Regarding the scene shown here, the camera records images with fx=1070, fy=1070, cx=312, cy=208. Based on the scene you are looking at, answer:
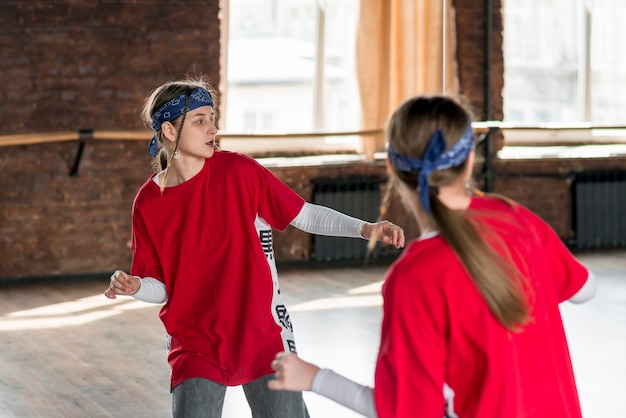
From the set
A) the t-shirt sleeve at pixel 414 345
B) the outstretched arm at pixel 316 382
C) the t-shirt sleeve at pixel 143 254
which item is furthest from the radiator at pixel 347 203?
the t-shirt sleeve at pixel 414 345

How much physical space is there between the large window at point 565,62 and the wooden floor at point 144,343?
1.73 metres

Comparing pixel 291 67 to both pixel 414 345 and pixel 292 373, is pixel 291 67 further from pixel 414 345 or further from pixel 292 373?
pixel 414 345

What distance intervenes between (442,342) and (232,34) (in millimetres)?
6758

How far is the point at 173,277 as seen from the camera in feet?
9.66

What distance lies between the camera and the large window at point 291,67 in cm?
836

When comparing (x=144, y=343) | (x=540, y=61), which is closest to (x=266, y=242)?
(x=144, y=343)

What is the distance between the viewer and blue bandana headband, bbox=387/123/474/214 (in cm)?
184

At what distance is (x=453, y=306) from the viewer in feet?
5.95

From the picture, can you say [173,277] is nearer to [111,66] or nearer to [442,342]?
[442,342]

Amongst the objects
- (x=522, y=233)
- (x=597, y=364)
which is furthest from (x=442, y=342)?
(x=597, y=364)

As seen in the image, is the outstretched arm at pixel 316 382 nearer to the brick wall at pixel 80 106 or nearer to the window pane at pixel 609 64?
the brick wall at pixel 80 106

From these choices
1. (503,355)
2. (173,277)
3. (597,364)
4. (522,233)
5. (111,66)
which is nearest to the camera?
(503,355)

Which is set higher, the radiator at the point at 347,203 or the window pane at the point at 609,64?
the window pane at the point at 609,64

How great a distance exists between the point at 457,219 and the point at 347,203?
21.5 ft
